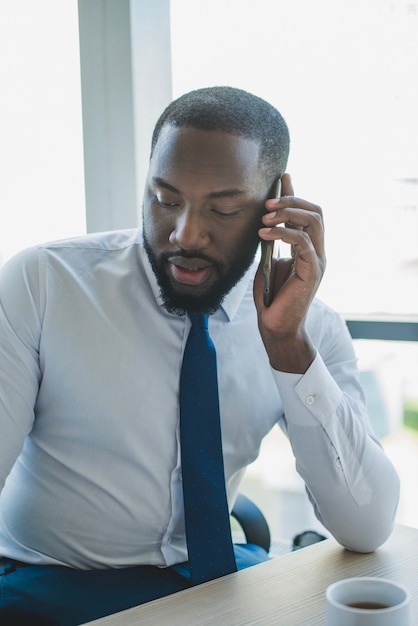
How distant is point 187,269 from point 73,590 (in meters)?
0.66

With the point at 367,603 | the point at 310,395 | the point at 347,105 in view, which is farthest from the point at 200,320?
the point at 347,105

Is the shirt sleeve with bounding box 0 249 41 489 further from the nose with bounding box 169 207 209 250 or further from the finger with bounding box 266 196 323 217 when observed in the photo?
the finger with bounding box 266 196 323 217

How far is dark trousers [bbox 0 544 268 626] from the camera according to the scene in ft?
4.29

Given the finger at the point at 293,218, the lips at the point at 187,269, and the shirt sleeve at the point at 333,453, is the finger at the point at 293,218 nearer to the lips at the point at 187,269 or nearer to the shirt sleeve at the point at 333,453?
the lips at the point at 187,269

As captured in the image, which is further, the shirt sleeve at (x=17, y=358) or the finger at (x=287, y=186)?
the finger at (x=287, y=186)

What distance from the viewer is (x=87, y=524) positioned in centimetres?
150

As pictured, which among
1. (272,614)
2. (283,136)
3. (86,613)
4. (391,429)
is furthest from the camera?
(391,429)

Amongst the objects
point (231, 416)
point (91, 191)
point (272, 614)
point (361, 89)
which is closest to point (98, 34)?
point (91, 191)

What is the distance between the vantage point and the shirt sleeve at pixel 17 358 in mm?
1417

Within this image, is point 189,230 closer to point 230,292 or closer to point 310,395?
point 230,292

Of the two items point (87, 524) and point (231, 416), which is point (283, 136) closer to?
point (231, 416)

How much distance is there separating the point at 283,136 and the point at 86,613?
1.11m

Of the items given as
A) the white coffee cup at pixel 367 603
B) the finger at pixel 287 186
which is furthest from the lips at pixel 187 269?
the white coffee cup at pixel 367 603

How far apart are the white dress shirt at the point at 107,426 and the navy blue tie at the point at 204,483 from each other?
118 mm
